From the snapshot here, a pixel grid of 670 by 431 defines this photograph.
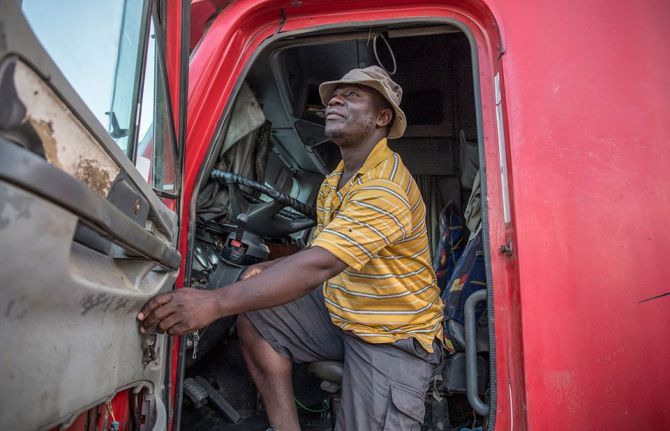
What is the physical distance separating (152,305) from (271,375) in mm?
678

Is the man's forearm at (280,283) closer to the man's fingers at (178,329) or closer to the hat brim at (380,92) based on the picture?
the man's fingers at (178,329)

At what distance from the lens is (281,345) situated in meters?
1.56

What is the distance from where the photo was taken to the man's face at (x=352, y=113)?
172cm

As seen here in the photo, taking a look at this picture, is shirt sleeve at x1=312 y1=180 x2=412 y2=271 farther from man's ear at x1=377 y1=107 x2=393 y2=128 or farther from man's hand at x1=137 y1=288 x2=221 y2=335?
man's ear at x1=377 y1=107 x2=393 y2=128

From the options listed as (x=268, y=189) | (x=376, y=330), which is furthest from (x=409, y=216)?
(x=268, y=189)

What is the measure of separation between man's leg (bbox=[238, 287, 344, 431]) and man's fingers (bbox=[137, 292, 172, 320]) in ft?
1.95

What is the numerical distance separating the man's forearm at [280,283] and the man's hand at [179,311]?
3 cm

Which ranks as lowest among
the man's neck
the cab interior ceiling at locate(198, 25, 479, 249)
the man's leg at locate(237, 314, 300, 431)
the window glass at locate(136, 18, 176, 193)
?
the man's leg at locate(237, 314, 300, 431)

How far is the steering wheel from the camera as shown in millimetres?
1839

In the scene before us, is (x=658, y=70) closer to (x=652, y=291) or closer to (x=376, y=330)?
(x=652, y=291)

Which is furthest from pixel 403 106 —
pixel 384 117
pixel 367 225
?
pixel 367 225

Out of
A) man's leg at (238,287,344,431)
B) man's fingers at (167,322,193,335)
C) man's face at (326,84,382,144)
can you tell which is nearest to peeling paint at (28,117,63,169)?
man's fingers at (167,322,193,335)

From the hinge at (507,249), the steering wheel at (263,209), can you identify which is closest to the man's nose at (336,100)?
the steering wheel at (263,209)

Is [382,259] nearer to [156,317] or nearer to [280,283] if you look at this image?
[280,283]
